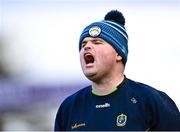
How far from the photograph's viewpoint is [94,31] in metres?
2.44

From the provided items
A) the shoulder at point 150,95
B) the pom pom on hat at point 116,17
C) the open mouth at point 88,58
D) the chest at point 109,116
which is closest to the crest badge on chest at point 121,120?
the chest at point 109,116

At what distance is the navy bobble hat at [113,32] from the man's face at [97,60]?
0.05 m

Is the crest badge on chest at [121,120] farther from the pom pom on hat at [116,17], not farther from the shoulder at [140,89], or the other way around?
the pom pom on hat at [116,17]

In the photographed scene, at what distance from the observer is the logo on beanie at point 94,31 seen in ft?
7.95

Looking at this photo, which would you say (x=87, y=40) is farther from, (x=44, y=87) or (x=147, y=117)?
(x=44, y=87)

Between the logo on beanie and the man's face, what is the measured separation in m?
0.05

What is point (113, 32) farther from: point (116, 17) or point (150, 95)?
point (150, 95)

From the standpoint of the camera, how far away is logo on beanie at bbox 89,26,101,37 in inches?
95.3

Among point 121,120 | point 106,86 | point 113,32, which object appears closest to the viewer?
point 121,120

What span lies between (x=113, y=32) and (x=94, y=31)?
0.10m

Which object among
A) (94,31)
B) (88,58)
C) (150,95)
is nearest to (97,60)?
(88,58)

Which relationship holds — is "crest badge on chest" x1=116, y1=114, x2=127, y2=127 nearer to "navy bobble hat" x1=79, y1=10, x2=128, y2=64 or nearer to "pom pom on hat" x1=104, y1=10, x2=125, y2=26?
"navy bobble hat" x1=79, y1=10, x2=128, y2=64

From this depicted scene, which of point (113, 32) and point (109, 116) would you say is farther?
point (113, 32)

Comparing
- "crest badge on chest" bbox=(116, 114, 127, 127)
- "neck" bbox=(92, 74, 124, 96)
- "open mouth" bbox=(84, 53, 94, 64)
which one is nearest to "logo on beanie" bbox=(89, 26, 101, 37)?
"open mouth" bbox=(84, 53, 94, 64)
